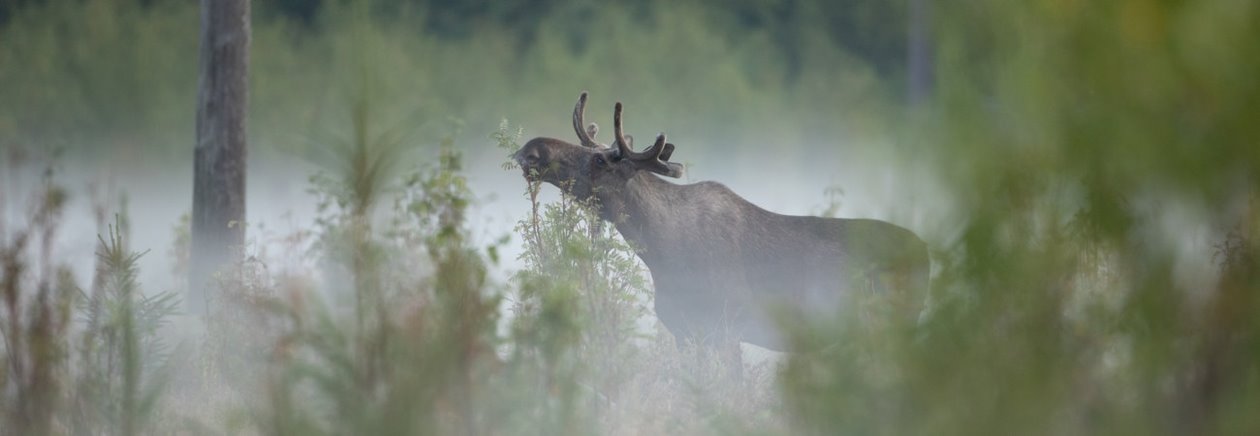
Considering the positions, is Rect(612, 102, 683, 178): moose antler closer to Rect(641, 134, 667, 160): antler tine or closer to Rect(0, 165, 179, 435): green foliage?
Rect(641, 134, 667, 160): antler tine

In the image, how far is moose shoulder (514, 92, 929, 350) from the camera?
23.3 feet

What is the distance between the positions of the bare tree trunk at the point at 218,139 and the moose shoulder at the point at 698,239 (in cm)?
291

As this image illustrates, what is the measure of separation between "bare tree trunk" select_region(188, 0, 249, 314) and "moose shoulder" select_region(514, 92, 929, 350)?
9.56 ft

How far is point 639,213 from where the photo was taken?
724cm

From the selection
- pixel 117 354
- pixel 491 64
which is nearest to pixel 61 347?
pixel 117 354

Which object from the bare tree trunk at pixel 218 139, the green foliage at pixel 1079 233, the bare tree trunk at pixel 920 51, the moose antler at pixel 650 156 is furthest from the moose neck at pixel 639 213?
the bare tree trunk at pixel 920 51

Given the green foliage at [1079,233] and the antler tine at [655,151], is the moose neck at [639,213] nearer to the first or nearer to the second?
the antler tine at [655,151]

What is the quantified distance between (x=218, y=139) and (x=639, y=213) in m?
3.53

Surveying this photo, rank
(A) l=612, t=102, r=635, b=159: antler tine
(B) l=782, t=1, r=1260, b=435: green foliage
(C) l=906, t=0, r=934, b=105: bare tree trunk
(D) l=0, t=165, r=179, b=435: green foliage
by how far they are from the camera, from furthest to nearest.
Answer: (C) l=906, t=0, r=934, b=105: bare tree trunk, (A) l=612, t=102, r=635, b=159: antler tine, (D) l=0, t=165, r=179, b=435: green foliage, (B) l=782, t=1, r=1260, b=435: green foliage

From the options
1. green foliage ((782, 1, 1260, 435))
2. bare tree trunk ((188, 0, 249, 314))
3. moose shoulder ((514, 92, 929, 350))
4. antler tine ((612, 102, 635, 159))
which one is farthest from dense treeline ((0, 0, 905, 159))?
green foliage ((782, 1, 1260, 435))

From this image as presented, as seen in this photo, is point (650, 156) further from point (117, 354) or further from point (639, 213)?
point (117, 354)

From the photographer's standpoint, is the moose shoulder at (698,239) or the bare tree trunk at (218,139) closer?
the moose shoulder at (698,239)

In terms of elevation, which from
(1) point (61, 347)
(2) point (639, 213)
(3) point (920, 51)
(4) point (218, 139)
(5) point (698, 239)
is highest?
(3) point (920, 51)

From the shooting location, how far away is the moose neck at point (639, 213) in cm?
719
